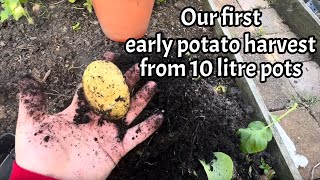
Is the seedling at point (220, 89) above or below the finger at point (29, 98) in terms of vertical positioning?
below

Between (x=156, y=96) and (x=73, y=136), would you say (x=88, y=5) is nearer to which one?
(x=156, y=96)

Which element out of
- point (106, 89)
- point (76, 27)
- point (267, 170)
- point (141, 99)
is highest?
point (106, 89)

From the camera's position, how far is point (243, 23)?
9.05 ft

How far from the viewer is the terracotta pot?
2199mm

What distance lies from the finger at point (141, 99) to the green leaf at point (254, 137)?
510 mm

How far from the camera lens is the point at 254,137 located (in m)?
1.92

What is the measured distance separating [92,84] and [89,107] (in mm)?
136

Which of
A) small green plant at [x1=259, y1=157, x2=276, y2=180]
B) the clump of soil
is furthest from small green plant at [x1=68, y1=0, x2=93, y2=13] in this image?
small green plant at [x1=259, y1=157, x2=276, y2=180]

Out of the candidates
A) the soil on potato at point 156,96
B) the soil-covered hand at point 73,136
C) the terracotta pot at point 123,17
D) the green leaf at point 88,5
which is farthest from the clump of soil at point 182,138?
the green leaf at point 88,5

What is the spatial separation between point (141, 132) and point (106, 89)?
246 millimetres

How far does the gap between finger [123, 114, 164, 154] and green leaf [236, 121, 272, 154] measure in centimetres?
50

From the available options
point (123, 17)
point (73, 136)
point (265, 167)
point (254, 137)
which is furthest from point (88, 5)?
point (265, 167)

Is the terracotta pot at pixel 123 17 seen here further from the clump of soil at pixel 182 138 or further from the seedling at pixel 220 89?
the seedling at pixel 220 89

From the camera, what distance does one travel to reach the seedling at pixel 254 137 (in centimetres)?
189
